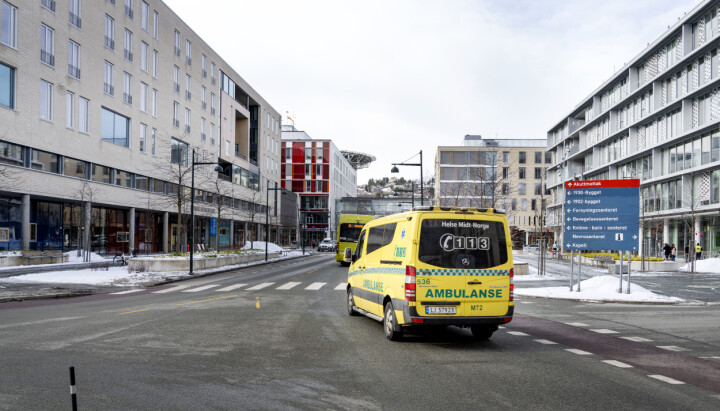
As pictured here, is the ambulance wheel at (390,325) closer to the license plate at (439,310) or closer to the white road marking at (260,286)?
the license plate at (439,310)

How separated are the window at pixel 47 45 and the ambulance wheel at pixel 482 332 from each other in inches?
1399

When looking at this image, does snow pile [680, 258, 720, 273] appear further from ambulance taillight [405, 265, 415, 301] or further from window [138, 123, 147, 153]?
window [138, 123, 147, 153]

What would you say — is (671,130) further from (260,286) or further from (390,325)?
(390,325)

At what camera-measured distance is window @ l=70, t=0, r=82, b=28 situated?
3831 centimetres

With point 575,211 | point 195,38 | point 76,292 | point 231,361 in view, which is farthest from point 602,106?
point 231,361

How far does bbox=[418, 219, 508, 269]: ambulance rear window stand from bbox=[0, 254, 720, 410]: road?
1502 mm

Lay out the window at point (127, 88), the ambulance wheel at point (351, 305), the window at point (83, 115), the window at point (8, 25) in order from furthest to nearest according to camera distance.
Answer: the window at point (127, 88) → the window at point (83, 115) → the window at point (8, 25) → the ambulance wheel at point (351, 305)

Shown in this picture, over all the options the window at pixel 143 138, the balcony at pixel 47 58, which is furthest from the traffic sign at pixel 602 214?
the window at pixel 143 138

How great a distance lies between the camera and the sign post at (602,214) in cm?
1925

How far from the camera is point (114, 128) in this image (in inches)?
1724

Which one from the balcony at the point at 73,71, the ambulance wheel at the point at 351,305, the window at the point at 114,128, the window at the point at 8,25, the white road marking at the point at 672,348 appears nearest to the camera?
the white road marking at the point at 672,348

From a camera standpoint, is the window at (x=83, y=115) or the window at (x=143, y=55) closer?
the window at (x=83, y=115)

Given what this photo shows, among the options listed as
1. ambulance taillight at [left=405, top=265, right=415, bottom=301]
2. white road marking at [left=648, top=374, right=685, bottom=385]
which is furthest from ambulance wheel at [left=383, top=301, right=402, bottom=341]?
white road marking at [left=648, top=374, right=685, bottom=385]

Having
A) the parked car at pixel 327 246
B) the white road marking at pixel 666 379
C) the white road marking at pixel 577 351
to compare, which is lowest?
the parked car at pixel 327 246
